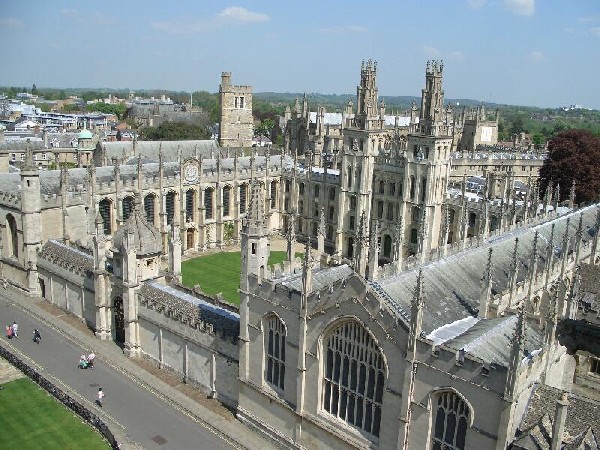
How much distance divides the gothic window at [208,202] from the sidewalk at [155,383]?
19.7 m

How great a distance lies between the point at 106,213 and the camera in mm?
46688

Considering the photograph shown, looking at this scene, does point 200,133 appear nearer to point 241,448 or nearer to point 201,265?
point 201,265

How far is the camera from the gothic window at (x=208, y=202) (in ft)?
181

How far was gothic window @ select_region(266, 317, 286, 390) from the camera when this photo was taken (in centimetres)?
2345

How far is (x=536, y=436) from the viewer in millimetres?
16812

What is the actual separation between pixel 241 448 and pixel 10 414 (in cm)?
1107

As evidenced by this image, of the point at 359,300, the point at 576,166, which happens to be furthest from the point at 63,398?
the point at 576,166

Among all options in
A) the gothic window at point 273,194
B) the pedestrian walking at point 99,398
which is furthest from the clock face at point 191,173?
the pedestrian walking at point 99,398

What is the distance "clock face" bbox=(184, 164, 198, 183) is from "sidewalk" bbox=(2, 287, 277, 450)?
1824cm

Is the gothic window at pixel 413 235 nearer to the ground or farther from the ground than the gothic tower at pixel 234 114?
nearer to the ground

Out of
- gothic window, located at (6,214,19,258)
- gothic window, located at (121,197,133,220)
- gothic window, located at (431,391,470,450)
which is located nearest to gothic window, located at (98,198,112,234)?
gothic window, located at (121,197,133,220)

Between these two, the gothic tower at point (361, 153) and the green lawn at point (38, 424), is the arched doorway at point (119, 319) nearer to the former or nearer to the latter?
the green lawn at point (38, 424)

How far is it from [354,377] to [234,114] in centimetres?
6826

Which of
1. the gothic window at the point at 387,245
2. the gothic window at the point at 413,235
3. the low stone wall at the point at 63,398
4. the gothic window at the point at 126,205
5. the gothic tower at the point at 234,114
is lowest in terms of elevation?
the low stone wall at the point at 63,398
